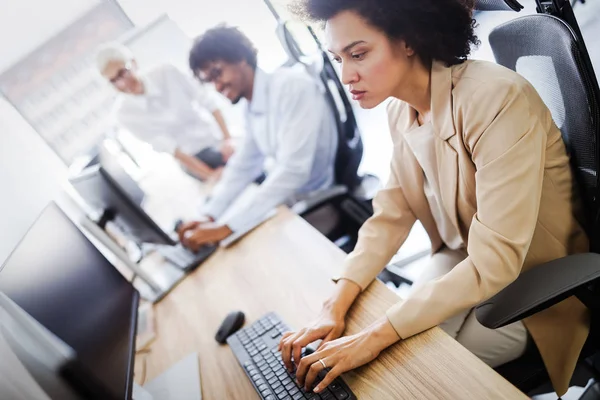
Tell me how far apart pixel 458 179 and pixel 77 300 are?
85 cm

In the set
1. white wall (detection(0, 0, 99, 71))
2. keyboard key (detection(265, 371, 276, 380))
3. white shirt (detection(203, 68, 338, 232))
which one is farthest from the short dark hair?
white wall (detection(0, 0, 99, 71))

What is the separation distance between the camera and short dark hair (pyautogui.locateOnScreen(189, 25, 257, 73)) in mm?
1599

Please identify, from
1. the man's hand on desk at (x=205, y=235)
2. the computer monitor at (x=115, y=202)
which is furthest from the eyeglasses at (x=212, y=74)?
the man's hand on desk at (x=205, y=235)

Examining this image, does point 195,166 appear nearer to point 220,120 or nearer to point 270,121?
point 220,120

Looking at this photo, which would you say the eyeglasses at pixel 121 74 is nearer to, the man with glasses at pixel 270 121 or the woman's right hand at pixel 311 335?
the man with glasses at pixel 270 121

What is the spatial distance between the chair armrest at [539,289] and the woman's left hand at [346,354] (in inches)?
6.9

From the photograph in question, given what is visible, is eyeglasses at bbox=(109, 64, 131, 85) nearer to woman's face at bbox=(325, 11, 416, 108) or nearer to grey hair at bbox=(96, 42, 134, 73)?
grey hair at bbox=(96, 42, 134, 73)

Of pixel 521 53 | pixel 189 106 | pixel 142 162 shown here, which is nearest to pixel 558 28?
pixel 521 53

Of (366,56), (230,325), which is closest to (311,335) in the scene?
(230,325)

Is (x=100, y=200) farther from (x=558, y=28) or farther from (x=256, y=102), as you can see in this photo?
(x=558, y=28)

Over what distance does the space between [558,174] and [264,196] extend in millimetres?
971

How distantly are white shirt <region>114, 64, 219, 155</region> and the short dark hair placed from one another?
1055mm

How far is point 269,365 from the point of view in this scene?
82 cm

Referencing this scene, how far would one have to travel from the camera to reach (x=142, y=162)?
3283 mm
